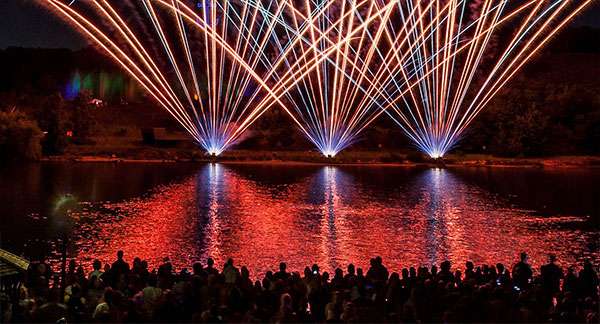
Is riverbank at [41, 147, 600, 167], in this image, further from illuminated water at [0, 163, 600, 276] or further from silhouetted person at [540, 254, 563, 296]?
silhouetted person at [540, 254, 563, 296]

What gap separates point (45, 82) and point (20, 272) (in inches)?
3594

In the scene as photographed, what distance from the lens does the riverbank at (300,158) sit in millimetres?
48375

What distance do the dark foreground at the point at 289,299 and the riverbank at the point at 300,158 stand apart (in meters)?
37.4

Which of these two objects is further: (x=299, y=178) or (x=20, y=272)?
(x=299, y=178)

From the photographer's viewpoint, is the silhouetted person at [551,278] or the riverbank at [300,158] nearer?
the silhouetted person at [551,278]

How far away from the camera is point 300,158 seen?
49.3 metres

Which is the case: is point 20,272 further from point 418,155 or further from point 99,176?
point 418,155

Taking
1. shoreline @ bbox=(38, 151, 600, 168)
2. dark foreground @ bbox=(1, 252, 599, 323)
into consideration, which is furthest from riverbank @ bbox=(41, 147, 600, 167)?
dark foreground @ bbox=(1, 252, 599, 323)

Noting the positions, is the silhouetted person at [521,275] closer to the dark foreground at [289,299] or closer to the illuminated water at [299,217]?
the dark foreground at [289,299]

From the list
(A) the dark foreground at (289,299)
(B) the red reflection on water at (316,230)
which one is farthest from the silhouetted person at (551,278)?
(B) the red reflection on water at (316,230)

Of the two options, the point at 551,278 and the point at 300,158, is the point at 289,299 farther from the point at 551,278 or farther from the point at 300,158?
the point at 300,158

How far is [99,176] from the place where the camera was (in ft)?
118

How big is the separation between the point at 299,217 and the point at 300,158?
2632 cm

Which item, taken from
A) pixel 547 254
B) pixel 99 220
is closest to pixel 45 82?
pixel 99 220
